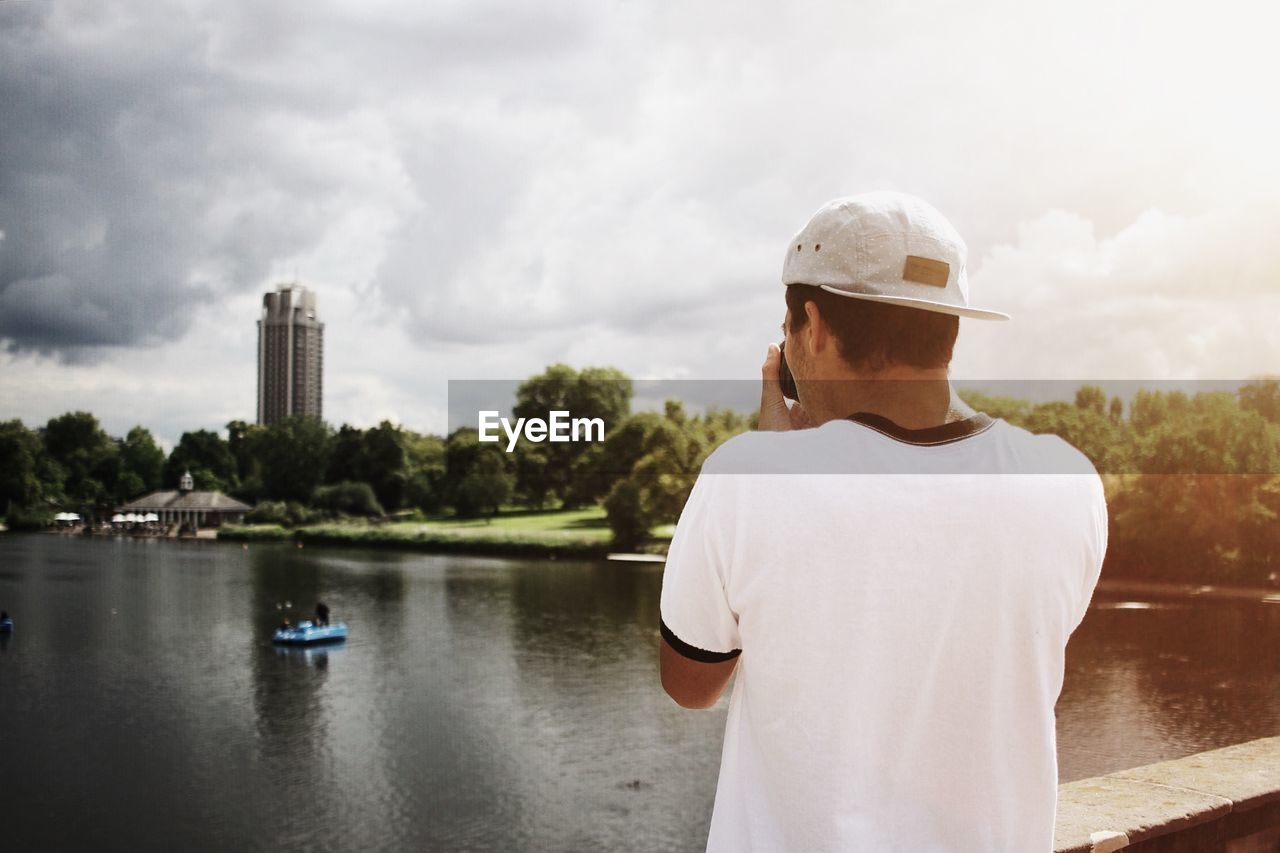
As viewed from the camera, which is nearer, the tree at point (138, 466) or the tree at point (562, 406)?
the tree at point (562, 406)

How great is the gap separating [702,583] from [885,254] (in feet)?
0.90

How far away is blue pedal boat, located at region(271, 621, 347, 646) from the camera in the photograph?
31141 millimetres

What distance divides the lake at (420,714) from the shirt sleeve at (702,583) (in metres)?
17.6

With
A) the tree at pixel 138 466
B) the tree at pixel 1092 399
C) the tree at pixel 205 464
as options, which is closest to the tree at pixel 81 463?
the tree at pixel 138 466

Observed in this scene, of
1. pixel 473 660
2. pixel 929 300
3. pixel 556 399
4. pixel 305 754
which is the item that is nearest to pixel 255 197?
pixel 556 399

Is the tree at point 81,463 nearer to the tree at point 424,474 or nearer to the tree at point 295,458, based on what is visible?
the tree at point 295,458

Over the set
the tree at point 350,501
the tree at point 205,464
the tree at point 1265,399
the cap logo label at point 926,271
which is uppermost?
the tree at point 1265,399

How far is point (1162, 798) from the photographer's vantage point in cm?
172

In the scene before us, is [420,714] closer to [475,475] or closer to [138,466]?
[475,475]

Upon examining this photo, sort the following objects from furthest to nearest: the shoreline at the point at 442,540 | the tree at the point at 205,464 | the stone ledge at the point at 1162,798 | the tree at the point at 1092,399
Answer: the tree at the point at 205,464, the shoreline at the point at 442,540, the tree at the point at 1092,399, the stone ledge at the point at 1162,798

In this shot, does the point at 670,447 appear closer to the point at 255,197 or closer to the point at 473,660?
the point at 473,660

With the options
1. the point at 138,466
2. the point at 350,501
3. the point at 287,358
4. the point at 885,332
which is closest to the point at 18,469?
the point at 138,466

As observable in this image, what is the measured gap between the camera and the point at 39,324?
73.4m

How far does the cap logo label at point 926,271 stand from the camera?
2.63 ft
